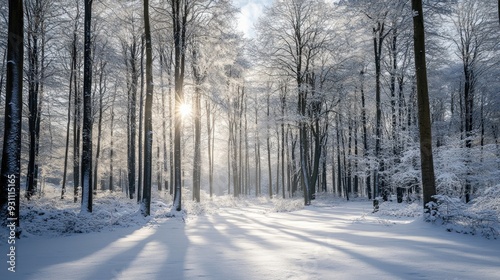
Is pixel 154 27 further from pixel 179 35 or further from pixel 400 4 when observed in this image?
pixel 400 4

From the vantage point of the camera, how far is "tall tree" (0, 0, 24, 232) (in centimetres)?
618

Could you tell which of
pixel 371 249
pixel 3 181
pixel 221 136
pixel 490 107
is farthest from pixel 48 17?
pixel 490 107

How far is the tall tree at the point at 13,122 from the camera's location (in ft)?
20.3

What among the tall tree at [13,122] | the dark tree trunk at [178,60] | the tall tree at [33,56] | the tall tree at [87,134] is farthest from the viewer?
the tall tree at [33,56]

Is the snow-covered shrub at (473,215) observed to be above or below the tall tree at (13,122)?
below

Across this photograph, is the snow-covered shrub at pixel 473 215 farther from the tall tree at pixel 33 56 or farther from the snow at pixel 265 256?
the tall tree at pixel 33 56

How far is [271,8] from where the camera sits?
54.7 ft

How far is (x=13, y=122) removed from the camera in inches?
252

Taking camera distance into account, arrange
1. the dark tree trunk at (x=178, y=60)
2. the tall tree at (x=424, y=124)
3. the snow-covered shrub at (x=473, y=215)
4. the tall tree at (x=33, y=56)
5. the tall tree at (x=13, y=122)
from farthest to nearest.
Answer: the tall tree at (x=33, y=56)
the dark tree trunk at (x=178, y=60)
the tall tree at (x=424, y=124)
the tall tree at (x=13, y=122)
the snow-covered shrub at (x=473, y=215)

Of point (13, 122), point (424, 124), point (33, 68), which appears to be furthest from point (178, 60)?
point (424, 124)

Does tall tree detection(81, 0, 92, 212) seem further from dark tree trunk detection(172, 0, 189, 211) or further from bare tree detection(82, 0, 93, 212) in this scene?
dark tree trunk detection(172, 0, 189, 211)

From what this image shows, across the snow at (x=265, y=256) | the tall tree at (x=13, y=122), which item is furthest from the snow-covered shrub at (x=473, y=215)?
the tall tree at (x=13, y=122)

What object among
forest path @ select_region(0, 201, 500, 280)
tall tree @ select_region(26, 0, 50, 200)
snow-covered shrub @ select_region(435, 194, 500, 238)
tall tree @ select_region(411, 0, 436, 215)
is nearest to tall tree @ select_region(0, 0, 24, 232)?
forest path @ select_region(0, 201, 500, 280)

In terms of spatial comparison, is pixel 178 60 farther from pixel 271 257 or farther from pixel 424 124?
pixel 271 257
